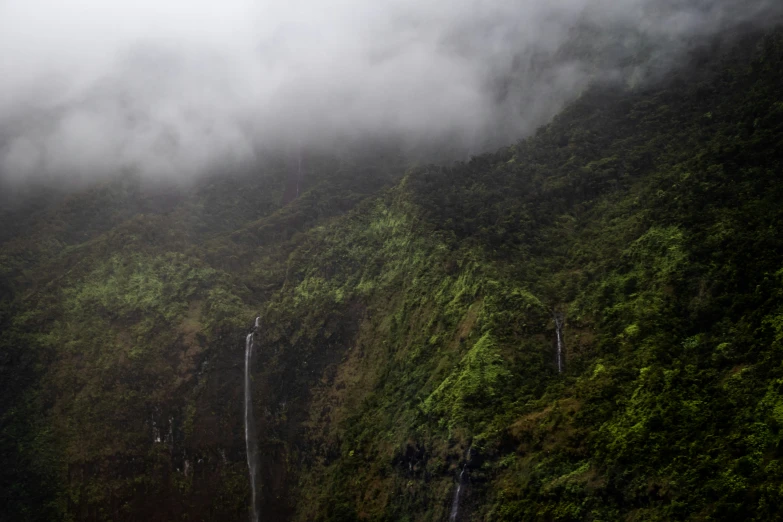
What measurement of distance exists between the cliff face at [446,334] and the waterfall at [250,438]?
0.60m

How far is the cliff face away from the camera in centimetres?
2908

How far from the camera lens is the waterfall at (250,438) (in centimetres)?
5009

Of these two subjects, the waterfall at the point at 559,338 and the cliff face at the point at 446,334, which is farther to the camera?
the waterfall at the point at 559,338

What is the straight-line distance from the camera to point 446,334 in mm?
44906

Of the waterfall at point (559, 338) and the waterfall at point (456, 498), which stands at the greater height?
the waterfall at point (559, 338)

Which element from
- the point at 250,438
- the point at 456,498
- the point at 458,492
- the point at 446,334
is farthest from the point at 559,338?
the point at 250,438

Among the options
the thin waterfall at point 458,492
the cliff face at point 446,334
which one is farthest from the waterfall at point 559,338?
the thin waterfall at point 458,492

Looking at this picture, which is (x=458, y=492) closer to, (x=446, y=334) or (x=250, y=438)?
(x=446, y=334)

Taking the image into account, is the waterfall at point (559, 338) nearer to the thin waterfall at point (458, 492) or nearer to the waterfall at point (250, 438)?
the thin waterfall at point (458, 492)

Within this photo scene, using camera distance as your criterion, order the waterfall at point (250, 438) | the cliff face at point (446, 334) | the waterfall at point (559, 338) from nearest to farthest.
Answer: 1. the cliff face at point (446, 334)
2. the waterfall at point (559, 338)
3. the waterfall at point (250, 438)

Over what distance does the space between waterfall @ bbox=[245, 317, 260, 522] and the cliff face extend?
0.60 metres

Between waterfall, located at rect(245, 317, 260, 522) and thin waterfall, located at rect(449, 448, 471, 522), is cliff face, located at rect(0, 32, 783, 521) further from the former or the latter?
waterfall, located at rect(245, 317, 260, 522)

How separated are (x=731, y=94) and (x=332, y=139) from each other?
57130mm

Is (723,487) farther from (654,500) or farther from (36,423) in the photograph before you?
(36,423)
